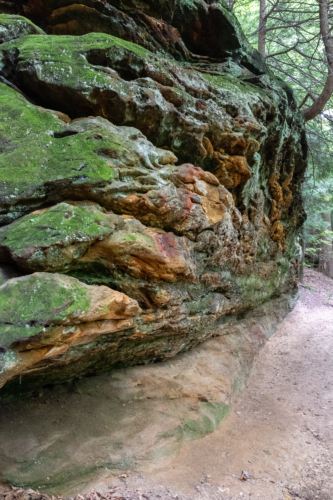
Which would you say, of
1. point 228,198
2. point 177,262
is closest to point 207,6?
point 228,198

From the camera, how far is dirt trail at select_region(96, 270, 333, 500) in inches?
168

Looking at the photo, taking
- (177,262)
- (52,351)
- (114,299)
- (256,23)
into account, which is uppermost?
(256,23)

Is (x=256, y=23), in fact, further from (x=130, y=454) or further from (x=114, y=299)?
(x=130, y=454)

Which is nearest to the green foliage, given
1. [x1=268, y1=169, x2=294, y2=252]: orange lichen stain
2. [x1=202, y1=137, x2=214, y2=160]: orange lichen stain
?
[x1=268, y1=169, x2=294, y2=252]: orange lichen stain

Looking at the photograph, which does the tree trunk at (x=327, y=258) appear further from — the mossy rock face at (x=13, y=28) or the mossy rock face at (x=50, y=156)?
the mossy rock face at (x=13, y=28)

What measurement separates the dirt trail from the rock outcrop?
1.73m

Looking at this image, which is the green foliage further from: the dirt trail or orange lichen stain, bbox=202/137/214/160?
the dirt trail

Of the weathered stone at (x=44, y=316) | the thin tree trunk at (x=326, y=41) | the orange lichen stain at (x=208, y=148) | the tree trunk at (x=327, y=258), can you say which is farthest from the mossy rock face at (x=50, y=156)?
the tree trunk at (x=327, y=258)

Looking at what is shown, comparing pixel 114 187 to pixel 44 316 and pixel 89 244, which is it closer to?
pixel 89 244

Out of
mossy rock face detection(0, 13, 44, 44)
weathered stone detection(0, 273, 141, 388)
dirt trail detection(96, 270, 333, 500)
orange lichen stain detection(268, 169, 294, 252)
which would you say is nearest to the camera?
weathered stone detection(0, 273, 141, 388)

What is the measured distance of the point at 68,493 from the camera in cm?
375

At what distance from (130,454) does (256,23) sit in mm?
16699

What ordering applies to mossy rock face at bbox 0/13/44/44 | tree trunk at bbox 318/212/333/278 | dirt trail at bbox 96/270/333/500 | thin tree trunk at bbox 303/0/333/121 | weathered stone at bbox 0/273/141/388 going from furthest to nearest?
tree trunk at bbox 318/212/333/278 < thin tree trunk at bbox 303/0/333/121 < mossy rock face at bbox 0/13/44/44 < dirt trail at bbox 96/270/333/500 < weathered stone at bbox 0/273/141/388

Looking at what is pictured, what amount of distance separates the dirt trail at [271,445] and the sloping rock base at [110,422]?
10.3 inches
